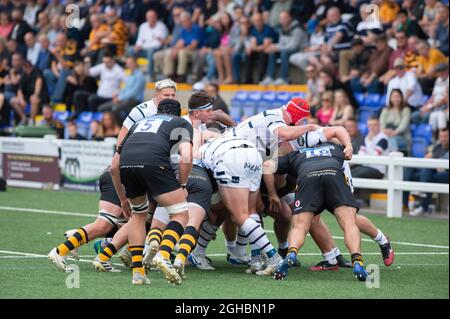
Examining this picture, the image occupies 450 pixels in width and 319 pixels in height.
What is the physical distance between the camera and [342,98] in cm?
2088

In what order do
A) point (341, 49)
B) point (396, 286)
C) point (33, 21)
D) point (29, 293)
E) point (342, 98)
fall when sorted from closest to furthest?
point (29, 293), point (396, 286), point (342, 98), point (341, 49), point (33, 21)

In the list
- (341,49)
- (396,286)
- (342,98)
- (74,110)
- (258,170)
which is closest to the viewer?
(396,286)

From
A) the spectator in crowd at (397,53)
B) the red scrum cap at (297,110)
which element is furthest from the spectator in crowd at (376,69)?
the red scrum cap at (297,110)

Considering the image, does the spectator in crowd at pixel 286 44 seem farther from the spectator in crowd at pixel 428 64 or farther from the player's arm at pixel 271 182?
the player's arm at pixel 271 182

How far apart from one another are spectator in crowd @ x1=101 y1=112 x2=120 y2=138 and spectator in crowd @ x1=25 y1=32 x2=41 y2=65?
7031 millimetres

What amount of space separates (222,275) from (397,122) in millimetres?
9536

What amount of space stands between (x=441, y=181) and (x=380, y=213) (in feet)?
4.23

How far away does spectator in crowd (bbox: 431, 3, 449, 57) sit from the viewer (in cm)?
2138

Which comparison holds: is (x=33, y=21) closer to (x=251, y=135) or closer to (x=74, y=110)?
(x=74, y=110)

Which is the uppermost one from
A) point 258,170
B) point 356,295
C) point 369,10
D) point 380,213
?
point 369,10

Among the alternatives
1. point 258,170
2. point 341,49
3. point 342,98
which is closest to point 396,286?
point 258,170

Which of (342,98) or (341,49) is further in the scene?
(341,49)

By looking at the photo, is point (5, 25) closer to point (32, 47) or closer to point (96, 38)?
point (32, 47)

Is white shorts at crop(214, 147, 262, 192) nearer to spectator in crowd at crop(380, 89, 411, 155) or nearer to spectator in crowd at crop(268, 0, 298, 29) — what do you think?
spectator in crowd at crop(380, 89, 411, 155)
